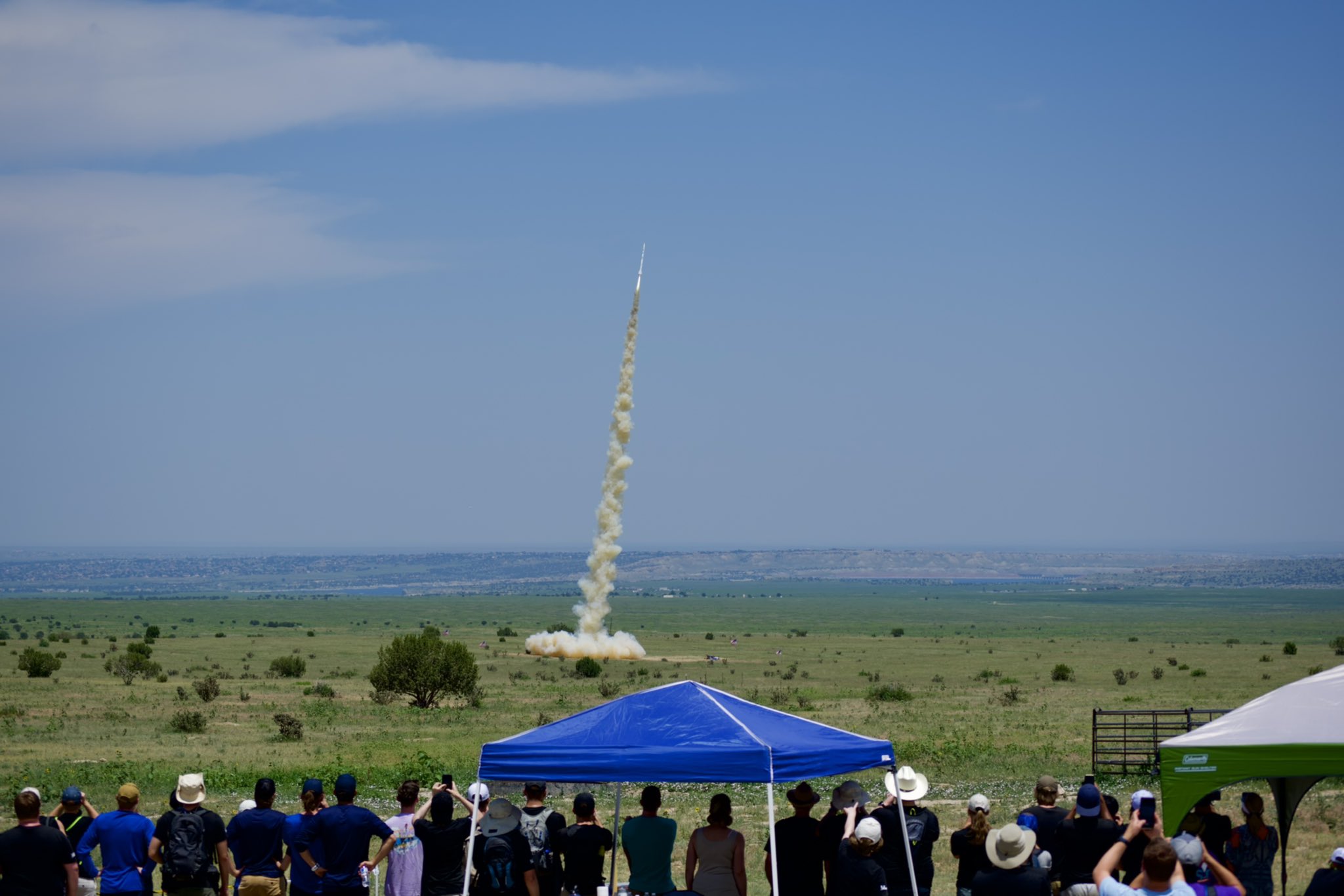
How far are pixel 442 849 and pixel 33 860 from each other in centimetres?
310

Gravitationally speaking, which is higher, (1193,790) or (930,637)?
(1193,790)

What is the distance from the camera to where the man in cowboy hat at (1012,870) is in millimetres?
10617

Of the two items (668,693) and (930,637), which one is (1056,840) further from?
(930,637)

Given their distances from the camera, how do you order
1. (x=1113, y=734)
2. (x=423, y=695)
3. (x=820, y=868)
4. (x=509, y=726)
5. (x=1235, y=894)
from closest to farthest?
(x=1235, y=894) → (x=820, y=868) → (x=1113, y=734) → (x=509, y=726) → (x=423, y=695)

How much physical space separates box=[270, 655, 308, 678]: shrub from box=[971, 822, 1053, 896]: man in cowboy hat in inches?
2151

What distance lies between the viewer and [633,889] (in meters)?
12.2

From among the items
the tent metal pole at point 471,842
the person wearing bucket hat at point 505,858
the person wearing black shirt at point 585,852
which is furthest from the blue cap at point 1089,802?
the tent metal pole at point 471,842

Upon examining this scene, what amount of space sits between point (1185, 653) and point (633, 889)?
248 ft

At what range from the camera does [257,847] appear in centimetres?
1193

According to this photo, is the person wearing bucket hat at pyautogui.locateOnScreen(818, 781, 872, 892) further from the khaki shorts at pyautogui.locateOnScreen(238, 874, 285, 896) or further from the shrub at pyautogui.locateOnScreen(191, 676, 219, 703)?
the shrub at pyautogui.locateOnScreen(191, 676, 219, 703)

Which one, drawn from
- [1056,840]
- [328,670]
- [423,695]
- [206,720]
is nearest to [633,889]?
[1056,840]

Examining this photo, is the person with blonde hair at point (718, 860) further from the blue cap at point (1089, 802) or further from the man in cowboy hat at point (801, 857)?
the blue cap at point (1089, 802)

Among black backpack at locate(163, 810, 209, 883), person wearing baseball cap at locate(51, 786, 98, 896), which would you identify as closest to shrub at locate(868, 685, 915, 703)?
person wearing baseball cap at locate(51, 786, 98, 896)

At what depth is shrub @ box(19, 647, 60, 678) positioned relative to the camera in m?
58.3
